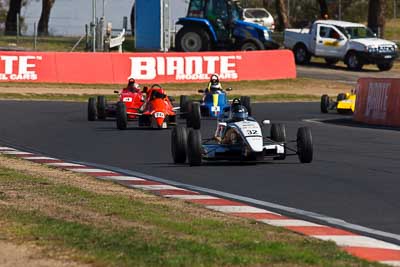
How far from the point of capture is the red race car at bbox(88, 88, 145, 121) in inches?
1048

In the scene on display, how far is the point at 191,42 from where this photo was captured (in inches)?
1944

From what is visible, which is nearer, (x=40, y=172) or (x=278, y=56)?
(x=40, y=172)

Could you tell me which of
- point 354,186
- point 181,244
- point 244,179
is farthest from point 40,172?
point 181,244

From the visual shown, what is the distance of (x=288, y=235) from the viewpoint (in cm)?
1009

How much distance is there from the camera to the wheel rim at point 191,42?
161ft

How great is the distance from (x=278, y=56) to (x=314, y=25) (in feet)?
26.0

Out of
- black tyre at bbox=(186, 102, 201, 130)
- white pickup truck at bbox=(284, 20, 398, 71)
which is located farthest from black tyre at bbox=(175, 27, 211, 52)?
black tyre at bbox=(186, 102, 201, 130)

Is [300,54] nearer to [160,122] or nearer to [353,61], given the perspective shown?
[353,61]

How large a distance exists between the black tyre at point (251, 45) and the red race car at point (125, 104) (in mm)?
21348

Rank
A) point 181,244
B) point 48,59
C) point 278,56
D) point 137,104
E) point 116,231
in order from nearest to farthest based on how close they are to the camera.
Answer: point 181,244
point 116,231
point 137,104
point 48,59
point 278,56

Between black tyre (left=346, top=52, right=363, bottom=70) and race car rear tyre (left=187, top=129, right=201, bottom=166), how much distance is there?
3328 cm

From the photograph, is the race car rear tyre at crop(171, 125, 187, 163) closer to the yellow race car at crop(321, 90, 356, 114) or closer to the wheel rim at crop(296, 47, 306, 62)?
the yellow race car at crop(321, 90, 356, 114)

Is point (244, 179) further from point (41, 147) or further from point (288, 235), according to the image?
Result: point (41, 147)

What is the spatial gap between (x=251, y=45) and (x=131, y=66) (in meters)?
9.66
